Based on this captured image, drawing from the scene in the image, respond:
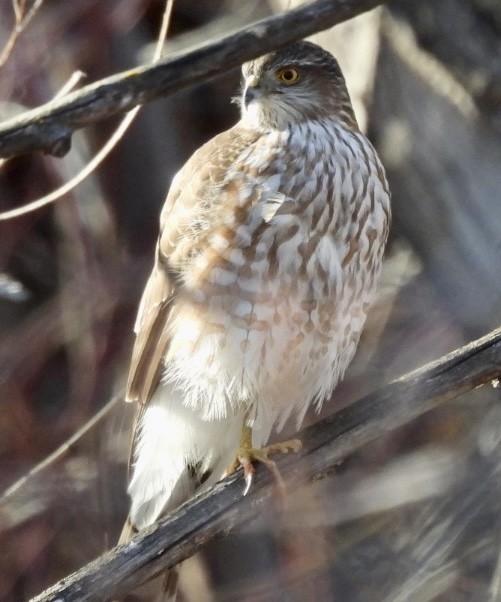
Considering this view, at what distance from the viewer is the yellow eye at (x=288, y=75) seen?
3713 mm

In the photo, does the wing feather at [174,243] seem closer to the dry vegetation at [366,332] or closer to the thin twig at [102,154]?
the thin twig at [102,154]

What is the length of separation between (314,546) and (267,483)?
3.95 ft

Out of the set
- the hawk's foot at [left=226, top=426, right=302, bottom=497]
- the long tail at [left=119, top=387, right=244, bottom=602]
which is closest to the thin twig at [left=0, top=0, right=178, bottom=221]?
the long tail at [left=119, top=387, right=244, bottom=602]

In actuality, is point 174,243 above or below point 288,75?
below

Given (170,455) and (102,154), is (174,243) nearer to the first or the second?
(102,154)

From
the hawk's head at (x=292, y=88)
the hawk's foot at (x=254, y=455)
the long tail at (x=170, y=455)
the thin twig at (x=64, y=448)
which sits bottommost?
the hawk's foot at (x=254, y=455)

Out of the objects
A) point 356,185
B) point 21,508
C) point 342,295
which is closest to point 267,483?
point 342,295

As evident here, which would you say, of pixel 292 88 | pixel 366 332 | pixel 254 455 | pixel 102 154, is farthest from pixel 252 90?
pixel 366 332

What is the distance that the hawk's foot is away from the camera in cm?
349

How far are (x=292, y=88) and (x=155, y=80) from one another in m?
1.33

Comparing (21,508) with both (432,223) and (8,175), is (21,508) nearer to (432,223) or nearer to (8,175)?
(8,175)

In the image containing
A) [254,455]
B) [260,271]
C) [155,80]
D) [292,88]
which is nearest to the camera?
[155,80]

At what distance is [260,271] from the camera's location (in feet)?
11.3

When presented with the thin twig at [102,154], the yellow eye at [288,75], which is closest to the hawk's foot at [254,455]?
the thin twig at [102,154]
